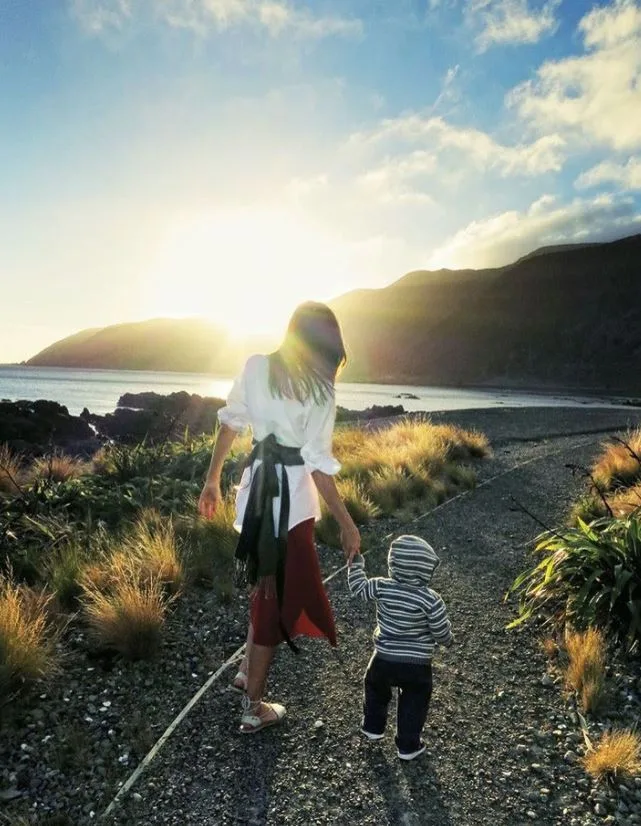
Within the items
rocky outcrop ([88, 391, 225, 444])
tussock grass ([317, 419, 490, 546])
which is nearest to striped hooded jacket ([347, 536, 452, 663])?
tussock grass ([317, 419, 490, 546])

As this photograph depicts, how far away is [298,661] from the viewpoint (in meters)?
3.99

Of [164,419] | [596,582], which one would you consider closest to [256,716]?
[596,582]

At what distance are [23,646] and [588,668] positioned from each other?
328cm

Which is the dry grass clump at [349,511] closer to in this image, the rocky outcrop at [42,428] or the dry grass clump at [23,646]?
the dry grass clump at [23,646]

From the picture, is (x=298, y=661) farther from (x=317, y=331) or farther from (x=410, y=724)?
A: (x=317, y=331)

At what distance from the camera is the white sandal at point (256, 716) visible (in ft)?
10.2

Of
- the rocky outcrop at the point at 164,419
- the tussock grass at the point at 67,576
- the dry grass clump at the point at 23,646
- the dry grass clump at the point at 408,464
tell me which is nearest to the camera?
the dry grass clump at the point at 23,646

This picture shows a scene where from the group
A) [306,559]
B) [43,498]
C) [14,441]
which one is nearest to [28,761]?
[306,559]

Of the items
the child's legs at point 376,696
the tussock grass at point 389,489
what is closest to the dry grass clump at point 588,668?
the child's legs at point 376,696

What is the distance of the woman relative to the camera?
279cm

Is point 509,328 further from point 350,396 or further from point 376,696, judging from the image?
point 376,696

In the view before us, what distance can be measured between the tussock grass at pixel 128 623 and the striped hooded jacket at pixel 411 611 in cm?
167

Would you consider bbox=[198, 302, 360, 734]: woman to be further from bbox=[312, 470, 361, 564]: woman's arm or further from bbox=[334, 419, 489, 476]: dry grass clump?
bbox=[334, 419, 489, 476]: dry grass clump

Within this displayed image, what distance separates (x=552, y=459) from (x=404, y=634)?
11.3 m
